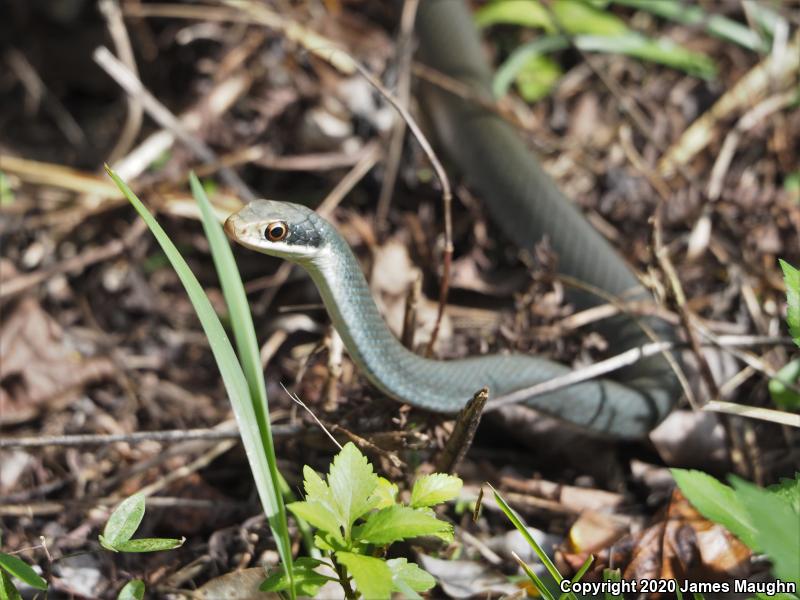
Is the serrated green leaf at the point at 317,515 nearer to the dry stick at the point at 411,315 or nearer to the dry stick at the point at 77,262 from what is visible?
the dry stick at the point at 411,315

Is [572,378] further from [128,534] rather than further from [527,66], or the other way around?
[527,66]

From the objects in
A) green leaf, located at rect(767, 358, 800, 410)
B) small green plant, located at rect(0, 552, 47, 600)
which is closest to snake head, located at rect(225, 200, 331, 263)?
small green plant, located at rect(0, 552, 47, 600)

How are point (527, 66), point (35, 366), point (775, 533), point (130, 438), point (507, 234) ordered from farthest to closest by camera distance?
point (527, 66)
point (507, 234)
point (35, 366)
point (130, 438)
point (775, 533)


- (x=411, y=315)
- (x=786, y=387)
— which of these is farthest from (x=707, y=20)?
(x=411, y=315)

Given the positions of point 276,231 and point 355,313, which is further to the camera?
point 355,313

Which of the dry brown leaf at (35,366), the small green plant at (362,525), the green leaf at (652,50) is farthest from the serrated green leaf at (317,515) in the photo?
the green leaf at (652,50)

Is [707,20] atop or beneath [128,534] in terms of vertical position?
atop

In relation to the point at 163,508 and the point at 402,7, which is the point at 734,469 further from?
the point at 402,7
